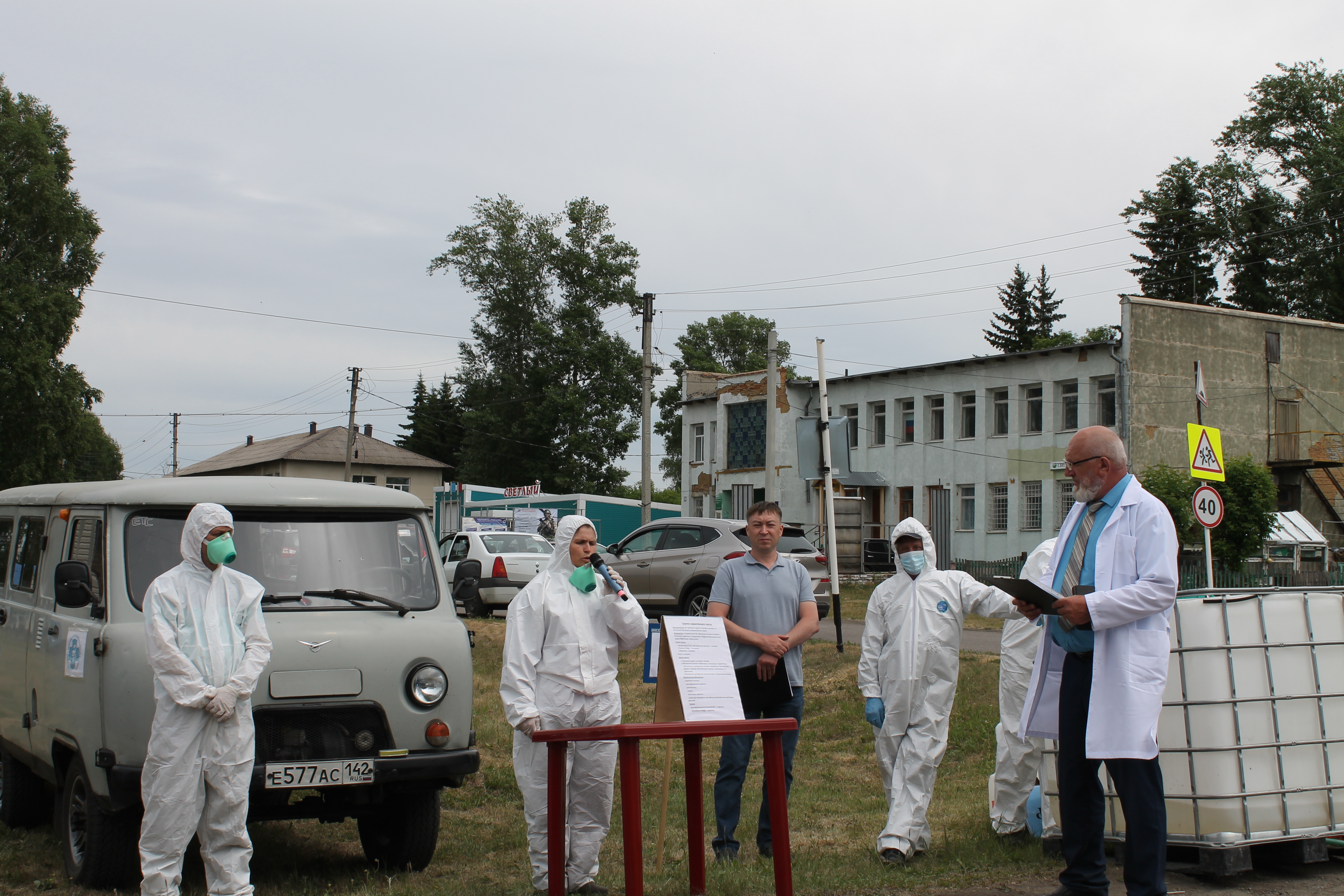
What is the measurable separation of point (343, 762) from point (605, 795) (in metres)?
1.26

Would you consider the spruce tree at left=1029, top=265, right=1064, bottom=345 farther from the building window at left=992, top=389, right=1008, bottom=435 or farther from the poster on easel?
the poster on easel

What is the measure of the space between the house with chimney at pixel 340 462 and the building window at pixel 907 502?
121ft

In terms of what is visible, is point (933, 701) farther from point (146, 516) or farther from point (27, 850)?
point (27, 850)

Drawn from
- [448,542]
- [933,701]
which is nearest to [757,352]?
[448,542]

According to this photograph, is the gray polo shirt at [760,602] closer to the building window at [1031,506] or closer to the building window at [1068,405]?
the building window at [1068,405]

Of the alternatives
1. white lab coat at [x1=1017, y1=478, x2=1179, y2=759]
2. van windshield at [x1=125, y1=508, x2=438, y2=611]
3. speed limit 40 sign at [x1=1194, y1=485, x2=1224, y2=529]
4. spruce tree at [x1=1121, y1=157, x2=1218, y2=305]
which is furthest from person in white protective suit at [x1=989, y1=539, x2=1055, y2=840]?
spruce tree at [x1=1121, y1=157, x2=1218, y2=305]

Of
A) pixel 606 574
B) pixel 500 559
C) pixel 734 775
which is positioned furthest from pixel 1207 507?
pixel 606 574

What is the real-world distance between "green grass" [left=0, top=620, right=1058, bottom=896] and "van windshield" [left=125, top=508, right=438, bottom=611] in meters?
1.44

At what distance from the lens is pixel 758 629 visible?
650 centimetres

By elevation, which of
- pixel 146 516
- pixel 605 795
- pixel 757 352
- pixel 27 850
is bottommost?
pixel 27 850

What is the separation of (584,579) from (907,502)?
3704 centimetres

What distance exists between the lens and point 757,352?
6969cm

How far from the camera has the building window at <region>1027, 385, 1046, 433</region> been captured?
124 feet

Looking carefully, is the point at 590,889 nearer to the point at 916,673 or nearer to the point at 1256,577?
the point at 916,673
